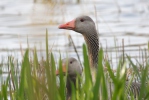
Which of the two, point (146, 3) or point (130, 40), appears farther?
point (146, 3)

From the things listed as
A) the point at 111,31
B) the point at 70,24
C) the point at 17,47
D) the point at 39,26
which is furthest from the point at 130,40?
the point at 39,26

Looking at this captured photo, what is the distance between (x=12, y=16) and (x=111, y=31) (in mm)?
4472

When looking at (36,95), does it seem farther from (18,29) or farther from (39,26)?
(18,29)

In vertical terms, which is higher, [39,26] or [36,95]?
[39,26]

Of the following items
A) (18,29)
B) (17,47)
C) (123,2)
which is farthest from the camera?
(123,2)

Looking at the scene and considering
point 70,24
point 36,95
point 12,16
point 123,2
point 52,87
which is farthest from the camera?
point 123,2

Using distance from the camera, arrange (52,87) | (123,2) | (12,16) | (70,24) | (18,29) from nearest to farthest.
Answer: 1. (52,87)
2. (70,24)
3. (18,29)
4. (12,16)
5. (123,2)

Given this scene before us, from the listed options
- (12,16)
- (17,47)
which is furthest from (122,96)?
(12,16)

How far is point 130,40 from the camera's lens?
14.6 m

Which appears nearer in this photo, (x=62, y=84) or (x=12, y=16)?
(x=62, y=84)

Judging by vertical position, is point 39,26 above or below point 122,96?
above

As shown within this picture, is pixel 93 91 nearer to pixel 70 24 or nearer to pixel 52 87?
pixel 52 87

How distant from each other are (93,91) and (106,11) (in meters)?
14.0

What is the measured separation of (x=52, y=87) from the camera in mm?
4387
